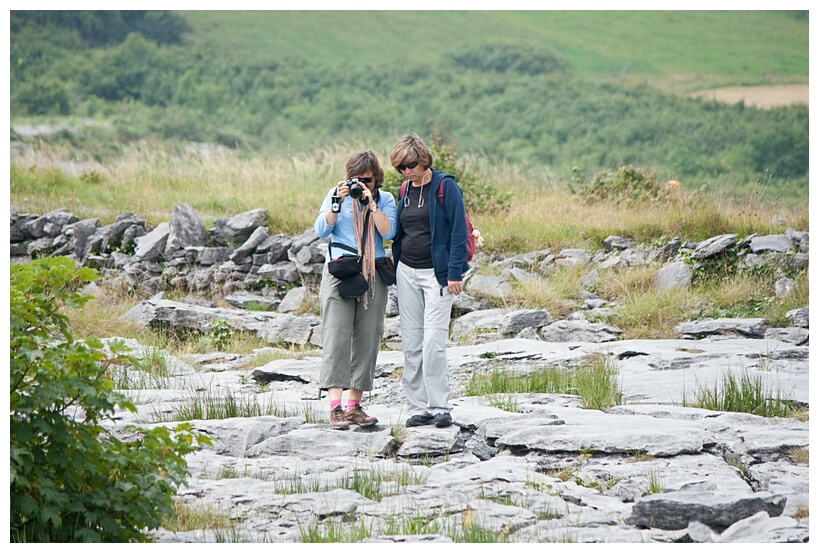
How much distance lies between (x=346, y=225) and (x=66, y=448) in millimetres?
2577

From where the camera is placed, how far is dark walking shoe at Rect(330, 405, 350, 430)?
5824 mm

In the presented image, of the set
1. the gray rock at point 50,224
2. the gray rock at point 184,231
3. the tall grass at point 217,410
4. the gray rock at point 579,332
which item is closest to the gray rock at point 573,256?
the gray rock at point 579,332

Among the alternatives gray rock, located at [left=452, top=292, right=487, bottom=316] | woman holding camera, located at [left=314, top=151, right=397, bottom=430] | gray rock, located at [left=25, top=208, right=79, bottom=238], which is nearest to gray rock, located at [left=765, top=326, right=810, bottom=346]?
gray rock, located at [left=452, top=292, right=487, bottom=316]

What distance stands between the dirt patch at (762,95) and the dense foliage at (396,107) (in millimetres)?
1463

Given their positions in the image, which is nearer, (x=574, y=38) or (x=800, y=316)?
(x=800, y=316)

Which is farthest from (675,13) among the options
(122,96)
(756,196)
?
(756,196)

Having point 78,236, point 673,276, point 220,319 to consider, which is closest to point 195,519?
point 220,319

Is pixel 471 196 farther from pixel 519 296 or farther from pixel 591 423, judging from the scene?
pixel 591 423

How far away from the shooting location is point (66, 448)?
3.74 meters

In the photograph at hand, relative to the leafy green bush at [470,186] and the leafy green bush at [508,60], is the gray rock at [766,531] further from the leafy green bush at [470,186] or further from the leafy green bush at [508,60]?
the leafy green bush at [508,60]

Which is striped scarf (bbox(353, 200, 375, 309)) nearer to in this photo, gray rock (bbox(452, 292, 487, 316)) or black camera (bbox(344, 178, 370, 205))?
black camera (bbox(344, 178, 370, 205))

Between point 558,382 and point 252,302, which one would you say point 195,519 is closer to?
point 558,382

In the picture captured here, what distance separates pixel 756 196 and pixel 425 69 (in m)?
32.6
